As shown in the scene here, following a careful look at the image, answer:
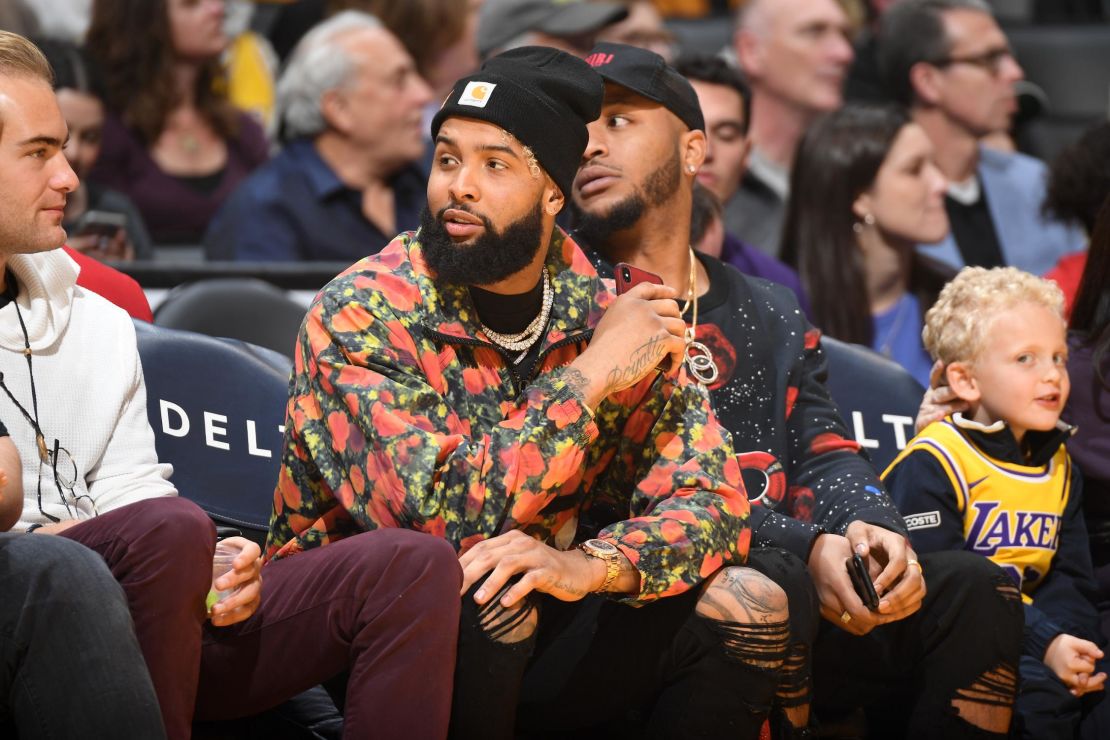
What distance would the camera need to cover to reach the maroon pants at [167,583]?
2.34m

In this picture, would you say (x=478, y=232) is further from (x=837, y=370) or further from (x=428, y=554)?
(x=837, y=370)

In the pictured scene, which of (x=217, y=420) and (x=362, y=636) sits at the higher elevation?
(x=362, y=636)

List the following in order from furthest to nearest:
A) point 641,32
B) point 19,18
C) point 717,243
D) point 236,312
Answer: point 641,32
point 19,18
point 717,243
point 236,312

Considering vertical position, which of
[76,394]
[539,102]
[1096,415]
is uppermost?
[539,102]

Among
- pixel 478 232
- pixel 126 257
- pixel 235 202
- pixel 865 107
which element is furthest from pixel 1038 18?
pixel 478 232

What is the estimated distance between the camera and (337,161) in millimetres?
5301

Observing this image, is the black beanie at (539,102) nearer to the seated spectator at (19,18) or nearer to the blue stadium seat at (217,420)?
the blue stadium seat at (217,420)

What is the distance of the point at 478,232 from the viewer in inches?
108

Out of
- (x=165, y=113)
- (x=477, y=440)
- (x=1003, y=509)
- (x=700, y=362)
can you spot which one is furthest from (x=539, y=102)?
(x=165, y=113)

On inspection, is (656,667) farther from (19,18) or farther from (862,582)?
(19,18)

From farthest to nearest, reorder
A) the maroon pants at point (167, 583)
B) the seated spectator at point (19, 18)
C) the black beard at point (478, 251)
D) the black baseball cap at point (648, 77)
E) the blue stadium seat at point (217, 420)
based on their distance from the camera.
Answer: the seated spectator at point (19, 18), the black baseball cap at point (648, 77), the blue stadium seat at point (217, 420), the black beard at point (478, 251), the maroon pants at point (167, 583)

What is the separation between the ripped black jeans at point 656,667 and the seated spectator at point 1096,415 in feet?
3.06

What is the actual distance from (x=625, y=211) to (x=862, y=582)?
3.01 feet

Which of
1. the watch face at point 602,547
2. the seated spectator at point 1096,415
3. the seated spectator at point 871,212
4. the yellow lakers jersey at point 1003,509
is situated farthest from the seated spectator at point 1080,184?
the watch face at point 602,547
